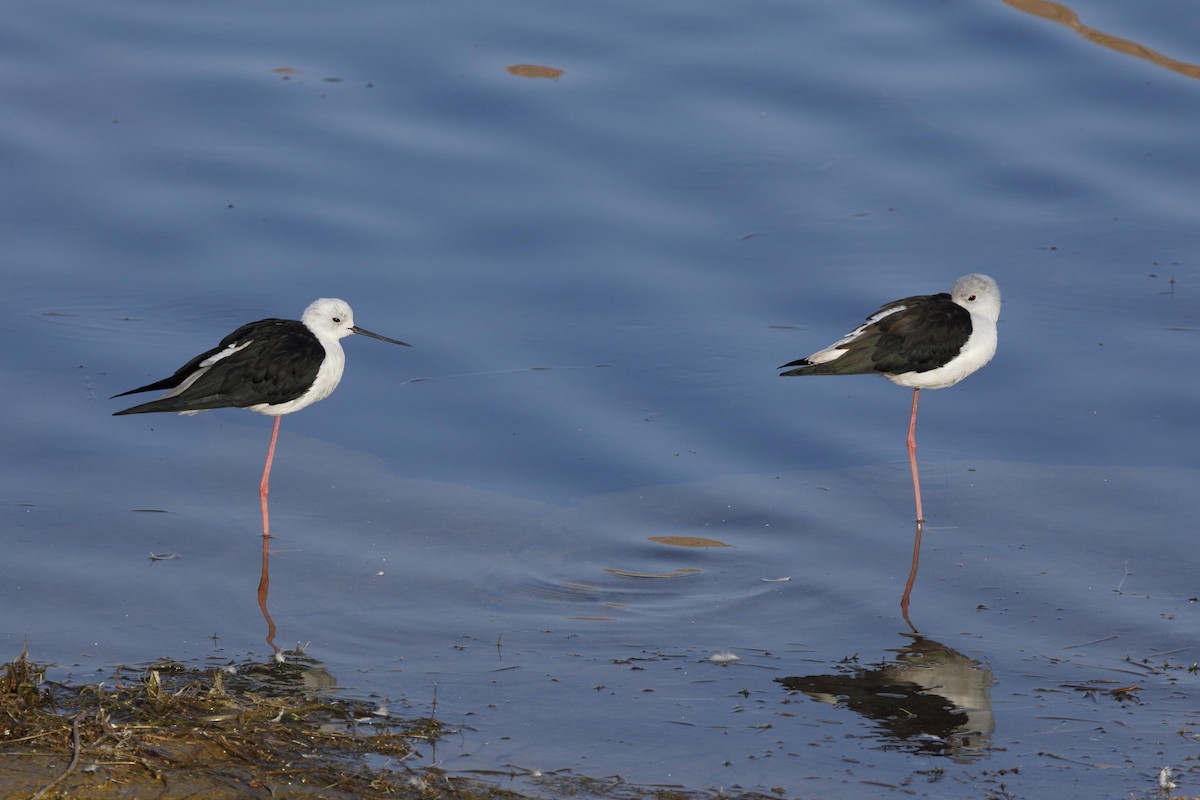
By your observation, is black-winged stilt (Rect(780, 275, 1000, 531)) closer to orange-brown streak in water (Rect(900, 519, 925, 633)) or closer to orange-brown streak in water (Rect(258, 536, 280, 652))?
orange-brown streak in water (Rect(900, 519, 925, 633))

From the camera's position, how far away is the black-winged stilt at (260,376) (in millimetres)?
7895

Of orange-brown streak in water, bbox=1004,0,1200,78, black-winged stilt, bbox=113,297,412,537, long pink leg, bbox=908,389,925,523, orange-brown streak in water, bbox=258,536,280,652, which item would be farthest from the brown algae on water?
orange-brown streak in water, bbox=1004,0,1200,78

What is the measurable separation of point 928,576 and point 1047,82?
7033 millimetres

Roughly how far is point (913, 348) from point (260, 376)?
3.34 metres

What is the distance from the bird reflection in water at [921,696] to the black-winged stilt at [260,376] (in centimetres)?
294

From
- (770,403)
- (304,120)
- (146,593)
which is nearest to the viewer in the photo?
(146,593)

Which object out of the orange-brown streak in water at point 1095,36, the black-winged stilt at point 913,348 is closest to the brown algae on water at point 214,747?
the black-winged stilt at point 913,348

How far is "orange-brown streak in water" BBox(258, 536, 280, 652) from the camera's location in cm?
658

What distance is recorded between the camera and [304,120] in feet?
40.9

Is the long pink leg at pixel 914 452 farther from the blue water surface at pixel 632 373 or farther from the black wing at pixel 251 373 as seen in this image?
the black wing at pixel 251 373

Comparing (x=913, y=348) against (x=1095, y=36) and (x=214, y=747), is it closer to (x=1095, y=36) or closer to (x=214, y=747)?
(x=214, y=747)

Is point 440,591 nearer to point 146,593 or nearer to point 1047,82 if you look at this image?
point 146,593

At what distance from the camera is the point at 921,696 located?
6113mm

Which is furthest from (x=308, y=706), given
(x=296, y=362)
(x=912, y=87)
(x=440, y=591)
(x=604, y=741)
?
(x=912, y=87)
